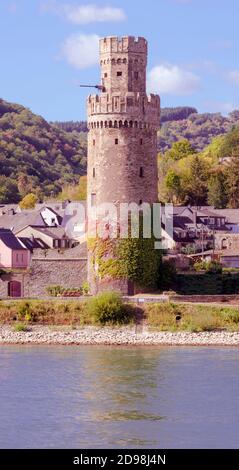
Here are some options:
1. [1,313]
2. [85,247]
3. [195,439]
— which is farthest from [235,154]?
[195,439]

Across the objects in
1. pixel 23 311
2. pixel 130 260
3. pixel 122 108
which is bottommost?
pixel 23 311

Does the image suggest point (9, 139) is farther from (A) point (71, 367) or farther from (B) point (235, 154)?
(A) point (71, 367)

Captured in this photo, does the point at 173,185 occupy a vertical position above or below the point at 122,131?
above

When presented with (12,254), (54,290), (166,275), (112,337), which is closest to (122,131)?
(166,275)

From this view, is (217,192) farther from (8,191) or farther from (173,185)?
(8,191)

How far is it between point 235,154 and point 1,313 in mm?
38945

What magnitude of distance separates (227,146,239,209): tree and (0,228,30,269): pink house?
76.2ft

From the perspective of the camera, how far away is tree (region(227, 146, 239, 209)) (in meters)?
79.6

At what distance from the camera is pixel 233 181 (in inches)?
3142

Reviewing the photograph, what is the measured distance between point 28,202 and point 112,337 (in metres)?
53.9

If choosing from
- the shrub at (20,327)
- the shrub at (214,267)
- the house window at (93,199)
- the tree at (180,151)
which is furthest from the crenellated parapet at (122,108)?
the tree at (180,151)

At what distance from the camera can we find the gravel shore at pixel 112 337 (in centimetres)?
4319

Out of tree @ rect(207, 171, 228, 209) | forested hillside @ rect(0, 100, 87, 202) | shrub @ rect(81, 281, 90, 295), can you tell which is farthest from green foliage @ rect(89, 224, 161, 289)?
forested hillside @ rect(0, 100, 87, 202)

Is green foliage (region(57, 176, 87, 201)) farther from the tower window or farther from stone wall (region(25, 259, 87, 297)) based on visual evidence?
the tower window
